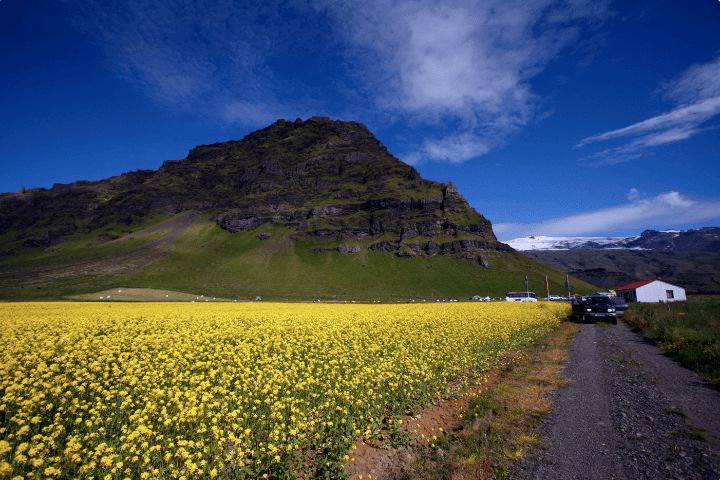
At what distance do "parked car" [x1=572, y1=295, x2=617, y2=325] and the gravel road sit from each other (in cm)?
1964

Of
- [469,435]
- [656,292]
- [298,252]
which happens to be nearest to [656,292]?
[656,292]

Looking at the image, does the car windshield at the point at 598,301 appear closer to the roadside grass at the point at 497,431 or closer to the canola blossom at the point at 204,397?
the canola blossom at the point at 204,397

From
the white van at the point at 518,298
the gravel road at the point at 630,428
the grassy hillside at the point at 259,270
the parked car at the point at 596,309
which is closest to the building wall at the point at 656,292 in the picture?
the white van at the point at 518,298

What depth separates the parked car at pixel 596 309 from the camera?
28.6 m

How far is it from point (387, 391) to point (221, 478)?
5.04 metres

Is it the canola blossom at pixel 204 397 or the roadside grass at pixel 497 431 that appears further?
the roadside grass at pixel 497 431

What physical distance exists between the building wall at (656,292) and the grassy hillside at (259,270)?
35185mm

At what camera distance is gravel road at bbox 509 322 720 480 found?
564 centimetres

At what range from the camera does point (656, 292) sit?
2953 inches

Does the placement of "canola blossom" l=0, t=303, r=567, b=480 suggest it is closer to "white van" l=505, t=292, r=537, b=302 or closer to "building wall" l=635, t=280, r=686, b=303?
"white van" l=505, t=292, r=537, b=302

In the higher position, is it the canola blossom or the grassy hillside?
the grassy hillside

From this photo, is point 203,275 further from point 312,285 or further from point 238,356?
point 238,356

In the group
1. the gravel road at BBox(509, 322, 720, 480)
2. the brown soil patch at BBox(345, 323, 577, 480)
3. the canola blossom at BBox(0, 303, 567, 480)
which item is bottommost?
the brown soil patch at BBox(345, 323, 577, 480)

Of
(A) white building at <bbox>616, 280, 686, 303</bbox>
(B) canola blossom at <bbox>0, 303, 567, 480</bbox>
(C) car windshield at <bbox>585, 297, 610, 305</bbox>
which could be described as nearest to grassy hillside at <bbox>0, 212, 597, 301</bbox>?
(A) white building at <bbox>616, 280, 686, 303</bbox>
